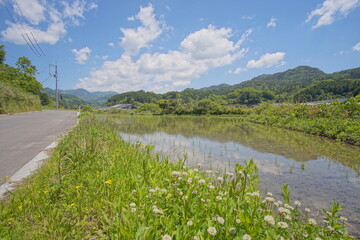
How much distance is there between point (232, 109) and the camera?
5050cm

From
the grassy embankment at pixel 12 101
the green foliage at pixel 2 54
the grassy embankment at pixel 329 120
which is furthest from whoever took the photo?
the green foliage at pixel 2 54

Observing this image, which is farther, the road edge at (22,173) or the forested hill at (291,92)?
the forested hill at (291,92)

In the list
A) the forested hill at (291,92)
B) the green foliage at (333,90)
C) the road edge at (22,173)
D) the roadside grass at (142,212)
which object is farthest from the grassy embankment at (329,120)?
the green foliage at (333,90)

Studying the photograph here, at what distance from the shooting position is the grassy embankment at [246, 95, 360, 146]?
10812 mm

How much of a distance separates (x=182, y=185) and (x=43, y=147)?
5562mm

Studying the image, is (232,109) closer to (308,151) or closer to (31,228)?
(308,151)

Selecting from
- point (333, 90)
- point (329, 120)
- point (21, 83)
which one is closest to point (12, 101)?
point (21, 83)

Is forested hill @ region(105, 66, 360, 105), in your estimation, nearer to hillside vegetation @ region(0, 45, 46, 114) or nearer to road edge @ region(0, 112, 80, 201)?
road edge @ region(0, 112, 80, 201)

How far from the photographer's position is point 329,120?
14594mm

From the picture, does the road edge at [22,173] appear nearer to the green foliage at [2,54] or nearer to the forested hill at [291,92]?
the forested hill at [291,92]

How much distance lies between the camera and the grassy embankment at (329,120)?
10812mm

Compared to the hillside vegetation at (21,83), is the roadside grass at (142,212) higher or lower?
lower

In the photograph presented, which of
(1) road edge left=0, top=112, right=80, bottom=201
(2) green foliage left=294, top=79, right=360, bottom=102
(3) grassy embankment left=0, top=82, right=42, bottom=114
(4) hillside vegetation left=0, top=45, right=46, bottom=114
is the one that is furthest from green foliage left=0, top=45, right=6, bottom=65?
(2) green foliage left=294, top=79, right=360, bottom=102

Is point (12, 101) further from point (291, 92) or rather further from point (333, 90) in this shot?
point (291, 92)
